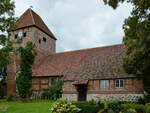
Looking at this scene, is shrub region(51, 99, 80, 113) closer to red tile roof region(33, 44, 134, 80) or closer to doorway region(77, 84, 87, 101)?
red tile roof region(33, 44, 134, 80)

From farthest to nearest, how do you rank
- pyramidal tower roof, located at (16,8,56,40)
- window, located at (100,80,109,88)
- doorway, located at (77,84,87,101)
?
pyramidal tower roof, located at (16,8,56,40) < doorway, located at (77,84,87,101) < window, located at (100,80,109,88)

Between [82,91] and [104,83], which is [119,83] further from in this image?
[82,91]

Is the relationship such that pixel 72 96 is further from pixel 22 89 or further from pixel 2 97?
pixel 2 97

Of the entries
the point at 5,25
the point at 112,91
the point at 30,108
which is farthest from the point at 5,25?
the point at 112,91

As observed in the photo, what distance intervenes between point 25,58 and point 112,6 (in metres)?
16.9

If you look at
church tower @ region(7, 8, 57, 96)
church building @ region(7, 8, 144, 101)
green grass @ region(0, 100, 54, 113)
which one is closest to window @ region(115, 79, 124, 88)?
church building @ region(7, 8, 144, 101)

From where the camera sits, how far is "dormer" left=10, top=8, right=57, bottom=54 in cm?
3273

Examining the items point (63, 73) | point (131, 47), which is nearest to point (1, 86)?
point (63, 73)

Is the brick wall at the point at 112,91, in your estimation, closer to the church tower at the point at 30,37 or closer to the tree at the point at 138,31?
the tree at the point at 138,31

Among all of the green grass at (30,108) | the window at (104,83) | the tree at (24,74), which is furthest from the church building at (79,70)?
the green grass at (30,108)

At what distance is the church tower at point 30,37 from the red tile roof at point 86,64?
10.4 ft

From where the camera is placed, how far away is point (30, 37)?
32844mm

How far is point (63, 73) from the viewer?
26266mm

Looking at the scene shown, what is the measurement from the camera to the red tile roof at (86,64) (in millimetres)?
22375
